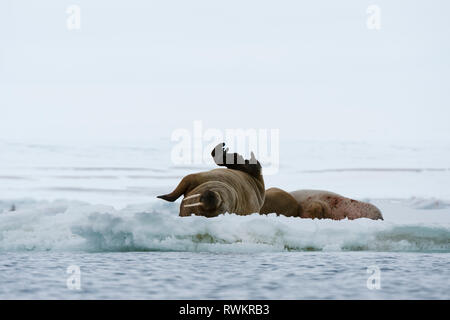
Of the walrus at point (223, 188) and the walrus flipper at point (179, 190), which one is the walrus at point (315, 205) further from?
the walrus flipper at point (179, 190)

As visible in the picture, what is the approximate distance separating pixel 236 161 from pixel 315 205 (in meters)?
2.05

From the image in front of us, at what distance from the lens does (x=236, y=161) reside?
968 centimetres

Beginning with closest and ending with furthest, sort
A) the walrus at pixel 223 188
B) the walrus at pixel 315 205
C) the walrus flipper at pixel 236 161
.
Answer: the walrus at pixel 223 188, the walrus flipper at pixel 236 161, the walrus at pixel 315 205

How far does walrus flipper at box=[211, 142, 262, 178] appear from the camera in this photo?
9.63 m

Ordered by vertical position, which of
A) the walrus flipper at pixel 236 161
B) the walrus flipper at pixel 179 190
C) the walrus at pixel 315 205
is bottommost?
the walrus at pixel 315 205

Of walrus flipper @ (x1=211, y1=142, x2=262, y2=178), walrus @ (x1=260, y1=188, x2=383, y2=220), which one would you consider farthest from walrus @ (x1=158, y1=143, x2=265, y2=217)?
walrus @ (x1=260, y1=188, x2=383, y2=220)

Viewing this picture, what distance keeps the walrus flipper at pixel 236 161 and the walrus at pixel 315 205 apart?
1.27 meters

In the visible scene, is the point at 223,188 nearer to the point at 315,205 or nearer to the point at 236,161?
the point at 236,161

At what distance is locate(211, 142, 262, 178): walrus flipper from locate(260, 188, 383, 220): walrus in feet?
4.17

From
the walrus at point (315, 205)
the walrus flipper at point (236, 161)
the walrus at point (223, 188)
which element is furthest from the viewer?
the walrus at point (315, 205)

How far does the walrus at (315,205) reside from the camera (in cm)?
1103

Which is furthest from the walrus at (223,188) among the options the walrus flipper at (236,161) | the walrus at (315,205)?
the walrus at (315,205)

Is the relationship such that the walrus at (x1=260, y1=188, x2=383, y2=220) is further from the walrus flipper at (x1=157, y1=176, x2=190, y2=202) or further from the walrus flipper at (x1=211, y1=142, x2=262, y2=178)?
the walrus flipper at (x1=157, y1=176, x2=190, y2=202)
